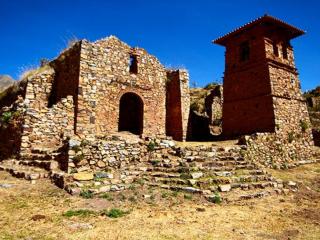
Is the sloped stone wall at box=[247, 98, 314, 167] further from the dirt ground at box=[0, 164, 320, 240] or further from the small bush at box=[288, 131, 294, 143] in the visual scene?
the dirt ground at box=[0, 164, 320, 240]

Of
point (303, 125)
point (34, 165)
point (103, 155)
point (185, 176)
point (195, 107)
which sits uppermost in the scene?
point (195, 107)

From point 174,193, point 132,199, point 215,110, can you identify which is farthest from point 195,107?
point 132,199

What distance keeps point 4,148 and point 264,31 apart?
15.9 metres

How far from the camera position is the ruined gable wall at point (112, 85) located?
14242 mm

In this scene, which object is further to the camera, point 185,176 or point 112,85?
point 112,85

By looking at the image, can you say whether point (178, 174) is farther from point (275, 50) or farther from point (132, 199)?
point (275, 50)

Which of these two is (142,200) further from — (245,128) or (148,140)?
(245,128)

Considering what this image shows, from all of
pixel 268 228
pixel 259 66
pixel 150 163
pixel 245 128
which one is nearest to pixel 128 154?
pixel 150 163

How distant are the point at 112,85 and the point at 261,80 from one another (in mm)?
8904

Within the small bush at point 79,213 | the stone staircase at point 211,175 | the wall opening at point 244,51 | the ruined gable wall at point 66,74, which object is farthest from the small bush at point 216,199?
the wall opening at point 244,51

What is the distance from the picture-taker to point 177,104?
1822cm

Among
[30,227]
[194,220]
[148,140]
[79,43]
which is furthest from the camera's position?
[79,43]

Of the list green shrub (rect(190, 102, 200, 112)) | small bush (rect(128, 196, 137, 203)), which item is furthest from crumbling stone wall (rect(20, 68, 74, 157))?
green shrub (rect(190, 102, 200, 112))

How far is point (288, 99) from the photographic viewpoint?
679 inches
